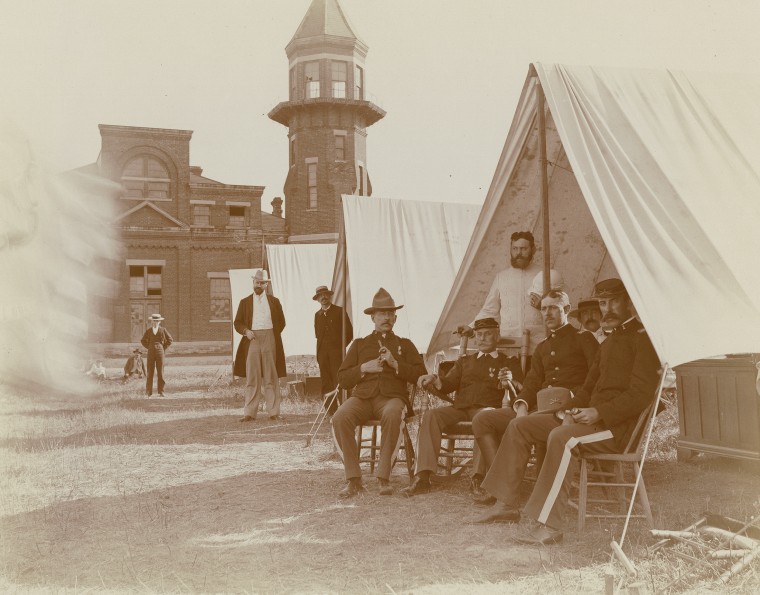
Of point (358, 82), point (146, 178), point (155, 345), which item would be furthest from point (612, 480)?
point (146, 178)

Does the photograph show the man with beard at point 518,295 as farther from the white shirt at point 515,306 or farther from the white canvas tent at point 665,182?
the white canvas tent at point 665,182

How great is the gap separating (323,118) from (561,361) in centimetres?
2966

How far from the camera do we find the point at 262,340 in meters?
10.6

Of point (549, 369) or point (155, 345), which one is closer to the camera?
point (549, 369)

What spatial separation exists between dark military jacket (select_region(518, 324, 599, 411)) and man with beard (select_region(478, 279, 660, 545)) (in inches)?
8.5

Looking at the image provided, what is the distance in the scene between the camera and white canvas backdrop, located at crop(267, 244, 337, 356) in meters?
15.2

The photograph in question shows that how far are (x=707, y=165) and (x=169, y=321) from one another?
28.8 meters

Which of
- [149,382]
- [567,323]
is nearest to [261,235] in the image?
[149,382]

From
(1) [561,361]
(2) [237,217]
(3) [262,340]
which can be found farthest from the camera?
(2) [237,217]

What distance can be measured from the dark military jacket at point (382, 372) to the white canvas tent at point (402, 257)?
3.54m

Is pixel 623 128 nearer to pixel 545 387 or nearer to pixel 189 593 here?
pixel 545 387

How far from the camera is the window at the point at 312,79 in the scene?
33.2m

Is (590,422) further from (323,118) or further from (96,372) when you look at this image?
(323,118)

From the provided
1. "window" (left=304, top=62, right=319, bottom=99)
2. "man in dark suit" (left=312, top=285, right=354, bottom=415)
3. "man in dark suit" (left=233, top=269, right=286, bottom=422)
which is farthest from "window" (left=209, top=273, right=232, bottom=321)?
"man in dark suit" (left=312, top=285, right=354, bottom=415)
